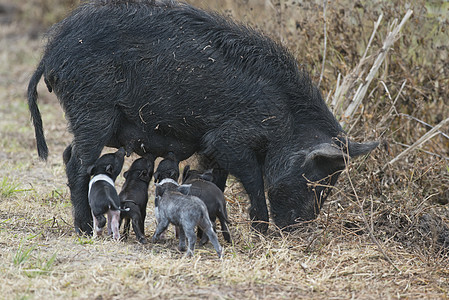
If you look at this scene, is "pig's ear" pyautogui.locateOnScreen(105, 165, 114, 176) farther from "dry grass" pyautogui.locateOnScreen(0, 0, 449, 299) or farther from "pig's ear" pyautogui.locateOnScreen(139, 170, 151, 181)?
"dry grass" pyautogui.locateOnScreen(0, 0, 449, 299)

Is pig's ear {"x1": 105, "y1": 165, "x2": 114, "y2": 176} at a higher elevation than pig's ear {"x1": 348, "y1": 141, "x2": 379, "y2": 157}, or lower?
lower

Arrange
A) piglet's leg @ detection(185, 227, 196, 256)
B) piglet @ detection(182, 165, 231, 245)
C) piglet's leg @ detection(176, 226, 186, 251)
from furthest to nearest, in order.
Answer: piglet @ detection(182, 165, 231, 245) → piglet's leg @ detection(176, 226, 186, 251) → piglet's leg @ detection(185, 227, 196, 256)

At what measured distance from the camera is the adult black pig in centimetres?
546

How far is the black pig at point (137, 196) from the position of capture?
207 inches

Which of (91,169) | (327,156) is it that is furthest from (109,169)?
(327,156)

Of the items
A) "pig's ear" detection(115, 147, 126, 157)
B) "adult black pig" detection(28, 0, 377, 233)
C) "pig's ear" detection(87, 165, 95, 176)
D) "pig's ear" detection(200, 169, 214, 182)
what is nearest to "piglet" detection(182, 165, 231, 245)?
"pig's ear" detection(200, 169, 214, 182)

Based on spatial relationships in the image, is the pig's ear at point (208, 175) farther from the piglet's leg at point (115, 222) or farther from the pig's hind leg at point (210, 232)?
the piglet's leg at point (115, 222)

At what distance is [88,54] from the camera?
545cm

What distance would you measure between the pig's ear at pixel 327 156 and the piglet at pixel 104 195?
1.67 m

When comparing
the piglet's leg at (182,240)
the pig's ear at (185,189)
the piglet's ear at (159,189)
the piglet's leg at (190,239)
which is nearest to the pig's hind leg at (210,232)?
the piglet's leg at (190,239)

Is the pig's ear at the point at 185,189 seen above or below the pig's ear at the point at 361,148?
below

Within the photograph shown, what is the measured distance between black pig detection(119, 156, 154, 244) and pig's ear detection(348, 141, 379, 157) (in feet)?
5.91

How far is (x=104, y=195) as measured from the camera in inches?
201

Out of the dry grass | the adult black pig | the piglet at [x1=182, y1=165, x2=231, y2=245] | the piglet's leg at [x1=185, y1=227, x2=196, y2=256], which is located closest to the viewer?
the dry grass
